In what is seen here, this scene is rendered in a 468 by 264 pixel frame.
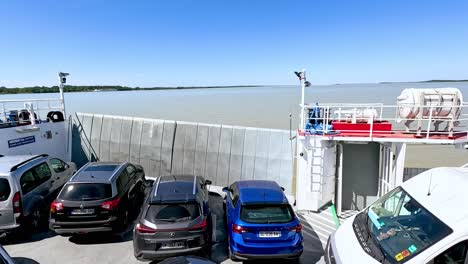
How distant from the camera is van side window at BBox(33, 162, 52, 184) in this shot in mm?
7234

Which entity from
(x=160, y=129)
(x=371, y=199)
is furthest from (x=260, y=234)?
(x=160, y=129)

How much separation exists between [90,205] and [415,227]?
19.4 ft

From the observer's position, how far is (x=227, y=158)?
957 centimetres

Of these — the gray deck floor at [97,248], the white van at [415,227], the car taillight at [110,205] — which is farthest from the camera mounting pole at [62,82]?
the white van at [415,227]

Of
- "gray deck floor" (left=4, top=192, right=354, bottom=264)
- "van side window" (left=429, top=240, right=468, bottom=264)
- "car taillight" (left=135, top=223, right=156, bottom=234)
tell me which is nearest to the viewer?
"van side window" (left=429, top=240, right=468, bottom=264)

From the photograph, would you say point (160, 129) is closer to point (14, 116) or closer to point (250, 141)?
point (250, 141)

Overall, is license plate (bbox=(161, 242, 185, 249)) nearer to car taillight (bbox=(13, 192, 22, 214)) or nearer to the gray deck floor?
the gray deck floor

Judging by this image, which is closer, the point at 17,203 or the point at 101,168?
the point at 17,203

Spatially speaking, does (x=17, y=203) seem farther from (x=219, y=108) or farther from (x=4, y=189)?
(x=219, y=108)

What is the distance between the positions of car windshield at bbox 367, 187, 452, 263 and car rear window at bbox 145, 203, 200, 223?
9.91ft

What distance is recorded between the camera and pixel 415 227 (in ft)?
11.5

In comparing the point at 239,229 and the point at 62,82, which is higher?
the point at 62,82

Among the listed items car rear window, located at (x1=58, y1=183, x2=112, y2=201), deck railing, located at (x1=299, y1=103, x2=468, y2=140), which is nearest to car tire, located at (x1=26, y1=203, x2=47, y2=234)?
car rear window, located at (x1=58, y1=183, x2=112, y2=201)

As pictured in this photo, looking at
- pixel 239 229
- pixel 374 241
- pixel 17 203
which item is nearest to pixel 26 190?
pixel 17 203
